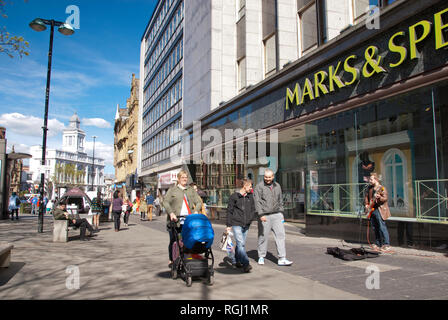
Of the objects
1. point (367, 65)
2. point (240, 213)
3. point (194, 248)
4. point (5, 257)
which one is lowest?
point (5, 257)

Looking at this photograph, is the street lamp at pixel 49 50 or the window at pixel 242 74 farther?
the window at pixel 242 74

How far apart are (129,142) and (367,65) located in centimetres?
5632

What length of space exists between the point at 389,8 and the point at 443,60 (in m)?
2.25

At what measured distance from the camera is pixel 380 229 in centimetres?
862

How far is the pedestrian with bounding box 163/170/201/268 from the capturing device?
6.40 m

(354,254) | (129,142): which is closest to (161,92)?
(129,142)

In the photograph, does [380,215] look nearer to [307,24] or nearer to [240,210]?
[240,210]

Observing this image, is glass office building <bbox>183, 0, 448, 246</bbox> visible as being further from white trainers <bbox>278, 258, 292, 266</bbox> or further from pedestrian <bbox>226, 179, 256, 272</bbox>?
pedestrian <bbox>226, 179, 256, 272</bbox>

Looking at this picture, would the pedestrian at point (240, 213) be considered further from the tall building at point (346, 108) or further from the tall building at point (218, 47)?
the tall building at point (218, 47)

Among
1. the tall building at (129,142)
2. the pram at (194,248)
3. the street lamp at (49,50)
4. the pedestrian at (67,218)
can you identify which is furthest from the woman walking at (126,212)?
the tall building at (129,142)

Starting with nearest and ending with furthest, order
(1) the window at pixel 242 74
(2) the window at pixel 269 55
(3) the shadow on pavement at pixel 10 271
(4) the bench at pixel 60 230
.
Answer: (3) the shadow on pavement at pixel 10 271 < (4) the bench at pixel 60 230 < (2) the window at pixel 269 55 < (1) the window at pixel 242 74

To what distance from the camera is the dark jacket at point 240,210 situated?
7188 mm

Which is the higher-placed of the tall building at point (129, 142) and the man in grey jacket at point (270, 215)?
the tall building at point (129, 142)

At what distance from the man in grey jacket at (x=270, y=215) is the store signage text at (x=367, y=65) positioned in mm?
4891
